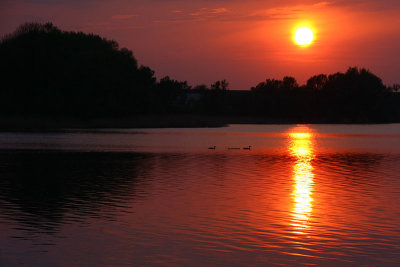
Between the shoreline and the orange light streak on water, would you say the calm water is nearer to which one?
Answer: the orange light streak on water

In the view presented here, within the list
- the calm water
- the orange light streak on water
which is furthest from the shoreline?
the calm water

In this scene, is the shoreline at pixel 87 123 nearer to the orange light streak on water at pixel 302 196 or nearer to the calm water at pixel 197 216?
the orange light streak on water at pixel 302 196

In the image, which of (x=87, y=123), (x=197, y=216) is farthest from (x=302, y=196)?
(x=87, y=123)

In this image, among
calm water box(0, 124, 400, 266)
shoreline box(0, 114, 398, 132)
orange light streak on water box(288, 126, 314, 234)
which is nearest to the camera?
calm water box(0, 124, 400, 266)

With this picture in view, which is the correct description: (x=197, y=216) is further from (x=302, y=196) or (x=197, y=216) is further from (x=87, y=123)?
(x=87, y=123)

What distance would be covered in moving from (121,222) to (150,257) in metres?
4.95

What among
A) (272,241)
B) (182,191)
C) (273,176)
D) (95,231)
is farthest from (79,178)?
(272,241)

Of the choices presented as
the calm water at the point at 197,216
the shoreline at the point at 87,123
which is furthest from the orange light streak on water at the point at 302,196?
the shoreline at the point at 87,123

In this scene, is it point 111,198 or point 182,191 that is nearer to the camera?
point 111,198

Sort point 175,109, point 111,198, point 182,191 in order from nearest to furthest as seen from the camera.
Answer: point 111,198 → point 182,191 → point 175,109

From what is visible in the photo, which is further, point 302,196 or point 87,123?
point 87,123

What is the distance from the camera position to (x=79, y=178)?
1347 inches

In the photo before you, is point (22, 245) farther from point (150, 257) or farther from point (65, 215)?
point (65, 215)

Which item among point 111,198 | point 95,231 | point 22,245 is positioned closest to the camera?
point 22,245
